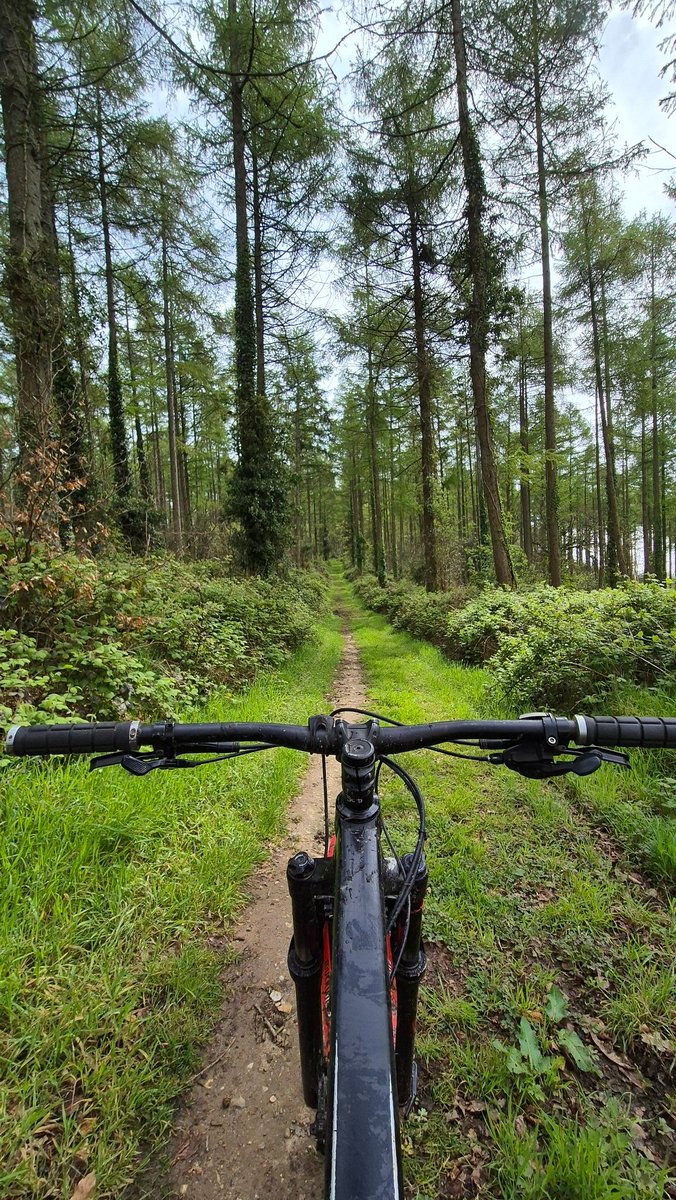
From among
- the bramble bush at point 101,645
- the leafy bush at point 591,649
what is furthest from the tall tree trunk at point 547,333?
the bramble bush at point 101,645

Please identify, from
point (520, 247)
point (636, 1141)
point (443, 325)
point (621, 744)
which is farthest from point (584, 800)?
point (443, 325)

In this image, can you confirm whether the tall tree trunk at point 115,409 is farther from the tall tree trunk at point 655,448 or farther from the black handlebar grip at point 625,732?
the tall tree trunk at point 655,448

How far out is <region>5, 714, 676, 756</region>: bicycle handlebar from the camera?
1.25 m

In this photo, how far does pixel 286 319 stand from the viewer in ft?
40.5

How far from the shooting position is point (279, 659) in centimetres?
732

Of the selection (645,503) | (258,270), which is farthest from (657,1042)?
(645,503)

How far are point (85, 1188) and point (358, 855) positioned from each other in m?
1.56

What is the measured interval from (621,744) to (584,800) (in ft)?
8.32

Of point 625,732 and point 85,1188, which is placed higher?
point 625,732

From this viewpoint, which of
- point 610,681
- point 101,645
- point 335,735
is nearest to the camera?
point 335,735

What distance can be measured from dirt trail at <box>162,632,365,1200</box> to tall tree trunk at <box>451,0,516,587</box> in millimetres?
8277

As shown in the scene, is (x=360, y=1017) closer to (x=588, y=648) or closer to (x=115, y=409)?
(x=588, y=648)

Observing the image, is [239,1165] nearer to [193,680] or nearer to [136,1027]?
[136,1027]

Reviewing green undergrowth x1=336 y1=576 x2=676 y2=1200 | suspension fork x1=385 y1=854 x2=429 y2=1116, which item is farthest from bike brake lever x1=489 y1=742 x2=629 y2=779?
green undergrowth x1=336 y1=576 x2=676 y2=1200
